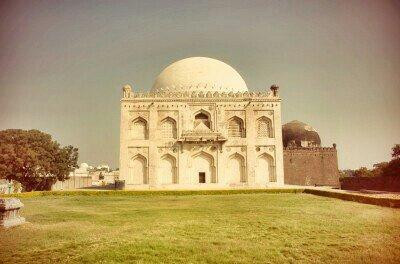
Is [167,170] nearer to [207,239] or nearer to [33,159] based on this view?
[33,159]

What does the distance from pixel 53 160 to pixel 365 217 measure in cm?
2913

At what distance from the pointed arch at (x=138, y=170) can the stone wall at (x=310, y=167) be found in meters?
13.9

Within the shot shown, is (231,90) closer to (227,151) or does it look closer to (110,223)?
(227,151)

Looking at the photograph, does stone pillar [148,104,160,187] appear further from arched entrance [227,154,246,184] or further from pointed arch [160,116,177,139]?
arched entrance [227,154,246,184]

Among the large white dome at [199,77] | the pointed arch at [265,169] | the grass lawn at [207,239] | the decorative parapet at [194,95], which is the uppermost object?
the large white dome at [199,77]

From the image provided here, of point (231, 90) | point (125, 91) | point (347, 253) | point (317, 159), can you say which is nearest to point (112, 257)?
point (347, 253)

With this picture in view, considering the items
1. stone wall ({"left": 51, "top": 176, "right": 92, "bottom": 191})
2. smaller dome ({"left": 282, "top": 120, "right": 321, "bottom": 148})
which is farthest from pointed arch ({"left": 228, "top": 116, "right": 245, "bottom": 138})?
stone wall ({"left": 51, "top": 176, "right": 92, "bottom": 191})

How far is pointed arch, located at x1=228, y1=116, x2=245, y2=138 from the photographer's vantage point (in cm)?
3022

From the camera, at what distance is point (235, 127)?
99.6ft

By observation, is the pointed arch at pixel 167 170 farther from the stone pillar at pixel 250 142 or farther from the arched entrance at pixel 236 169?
the stone pillar at pixel 250 142

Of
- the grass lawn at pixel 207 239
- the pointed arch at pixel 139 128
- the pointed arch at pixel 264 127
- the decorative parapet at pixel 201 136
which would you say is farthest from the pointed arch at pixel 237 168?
the grass lawn at pixel 207 239

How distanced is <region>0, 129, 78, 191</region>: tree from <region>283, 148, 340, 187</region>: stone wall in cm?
2171

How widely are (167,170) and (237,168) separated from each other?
20.5 ft

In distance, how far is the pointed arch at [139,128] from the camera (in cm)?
2972
